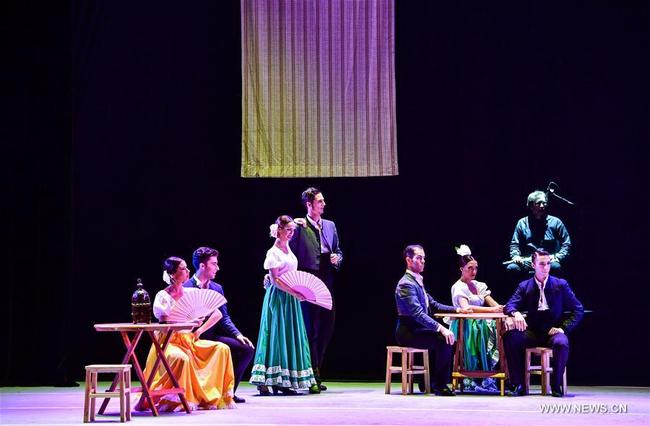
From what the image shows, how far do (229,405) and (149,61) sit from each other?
3.08 metres

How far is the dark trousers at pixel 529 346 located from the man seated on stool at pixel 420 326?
36 centimetres

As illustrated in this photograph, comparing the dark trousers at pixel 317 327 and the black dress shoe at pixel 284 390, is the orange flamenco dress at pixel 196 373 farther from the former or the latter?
the dark trousers at pixel 317 327

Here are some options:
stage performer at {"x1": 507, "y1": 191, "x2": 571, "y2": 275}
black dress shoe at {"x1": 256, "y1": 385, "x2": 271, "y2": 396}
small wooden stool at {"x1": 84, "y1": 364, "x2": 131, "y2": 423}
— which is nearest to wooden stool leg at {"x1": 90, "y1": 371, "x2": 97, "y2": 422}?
small wooden stool at {"x1": 84, "y1": 364, "x2": 131, "y2": 423}

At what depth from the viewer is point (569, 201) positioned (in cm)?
777

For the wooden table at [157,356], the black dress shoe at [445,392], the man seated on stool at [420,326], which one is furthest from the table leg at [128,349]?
the black dress shoe at [445,392]

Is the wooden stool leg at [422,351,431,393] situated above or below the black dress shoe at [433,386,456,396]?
above

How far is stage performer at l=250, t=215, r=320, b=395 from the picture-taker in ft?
22.7

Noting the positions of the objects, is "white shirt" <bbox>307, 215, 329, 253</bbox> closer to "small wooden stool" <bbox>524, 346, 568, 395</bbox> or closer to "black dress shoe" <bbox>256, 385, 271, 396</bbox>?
"black dress shoe" <bbox>256, 385, 271, 396</bbox>

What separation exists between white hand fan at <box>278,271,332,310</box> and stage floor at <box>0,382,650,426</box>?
2.05 feet

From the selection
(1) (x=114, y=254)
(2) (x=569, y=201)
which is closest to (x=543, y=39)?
(2) (x=569, y=201)

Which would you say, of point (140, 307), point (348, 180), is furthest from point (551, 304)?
point (140, 307)

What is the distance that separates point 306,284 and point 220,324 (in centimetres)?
59

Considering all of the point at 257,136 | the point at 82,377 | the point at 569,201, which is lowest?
the point at 82,377

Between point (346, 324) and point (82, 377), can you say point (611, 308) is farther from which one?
point (82, 377)
